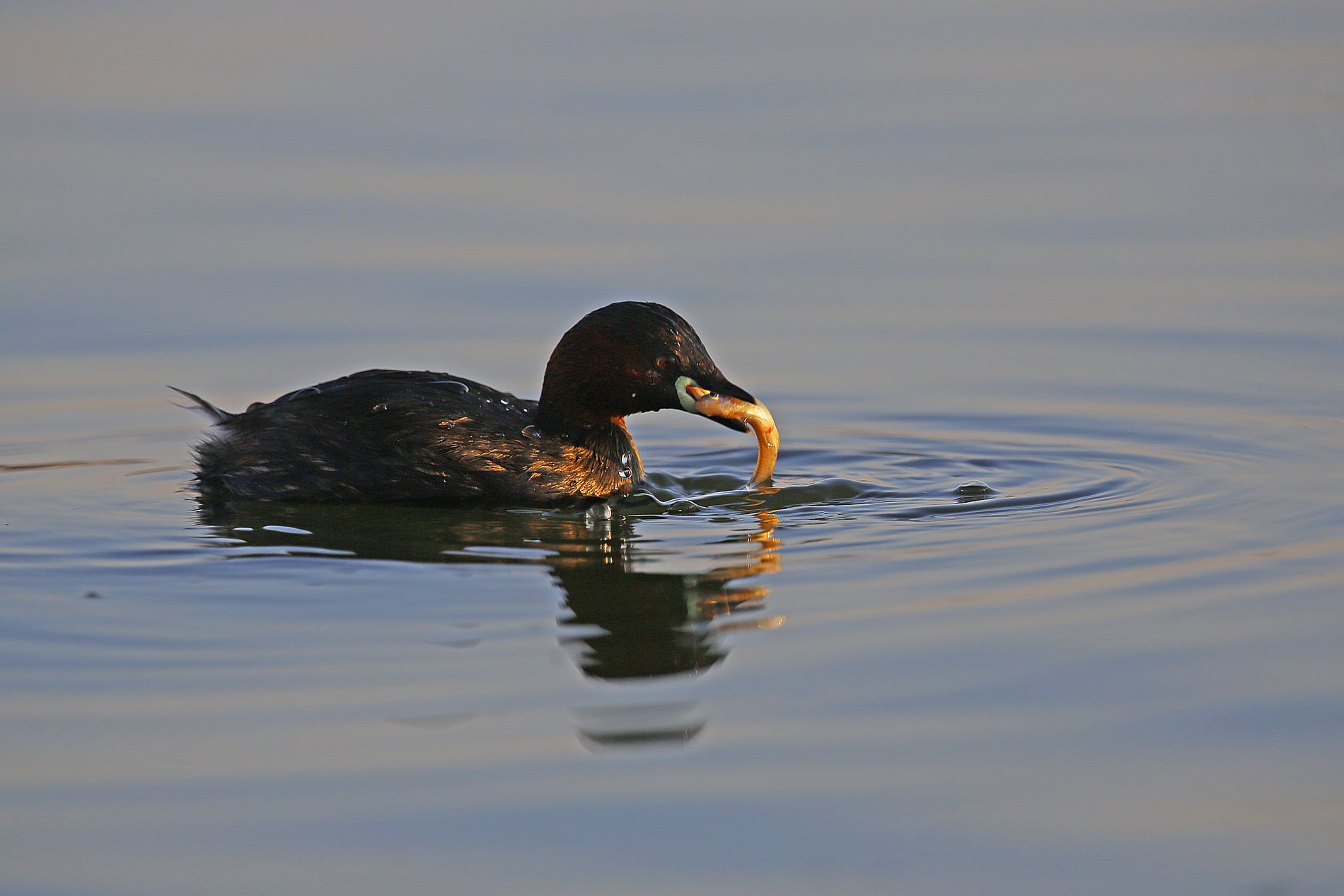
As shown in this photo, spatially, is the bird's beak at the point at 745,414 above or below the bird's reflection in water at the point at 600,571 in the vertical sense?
above

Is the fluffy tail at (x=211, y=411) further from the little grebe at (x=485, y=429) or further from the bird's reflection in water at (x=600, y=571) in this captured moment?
the bird's reflection in water at (x=600, y=571)

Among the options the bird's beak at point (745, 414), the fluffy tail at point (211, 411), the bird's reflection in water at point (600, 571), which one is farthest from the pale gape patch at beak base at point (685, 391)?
the fluffy tail at point (211, 411)

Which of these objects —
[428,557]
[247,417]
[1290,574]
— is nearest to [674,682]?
[428,557]

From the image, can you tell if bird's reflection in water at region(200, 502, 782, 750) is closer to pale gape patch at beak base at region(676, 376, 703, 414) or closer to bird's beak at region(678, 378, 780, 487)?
bird's beak at region(678, 378, 780, 487)

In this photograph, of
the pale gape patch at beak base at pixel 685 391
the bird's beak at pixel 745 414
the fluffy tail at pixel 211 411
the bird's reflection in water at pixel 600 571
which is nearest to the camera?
the bird's reflection in water at pixel 600 571

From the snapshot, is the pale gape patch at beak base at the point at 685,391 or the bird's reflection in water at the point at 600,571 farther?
the pale gape patch at beak base at the point at 685,391

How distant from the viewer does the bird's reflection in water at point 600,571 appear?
5621 mm

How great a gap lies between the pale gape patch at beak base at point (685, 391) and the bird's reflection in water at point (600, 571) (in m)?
0.69

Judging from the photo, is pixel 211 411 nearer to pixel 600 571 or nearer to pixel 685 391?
pixel 685 391

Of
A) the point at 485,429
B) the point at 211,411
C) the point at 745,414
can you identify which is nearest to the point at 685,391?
the point at 745,414

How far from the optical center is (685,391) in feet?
29.3

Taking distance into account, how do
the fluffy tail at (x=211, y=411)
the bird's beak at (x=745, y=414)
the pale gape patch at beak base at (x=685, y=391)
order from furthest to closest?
the fluffy tail at (x=211, y=411)
the pale gape patch at beak base at (x=685, y=391)
the bird's beak at (x=745, y=414)

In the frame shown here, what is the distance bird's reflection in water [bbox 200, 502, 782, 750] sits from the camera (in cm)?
562

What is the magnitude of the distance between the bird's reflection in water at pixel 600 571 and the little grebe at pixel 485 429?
0.50 ft
